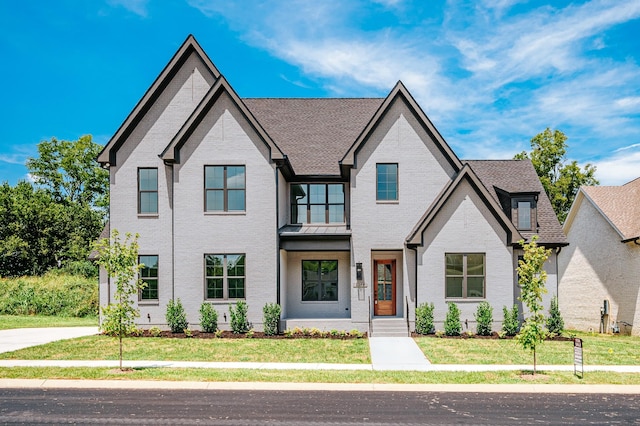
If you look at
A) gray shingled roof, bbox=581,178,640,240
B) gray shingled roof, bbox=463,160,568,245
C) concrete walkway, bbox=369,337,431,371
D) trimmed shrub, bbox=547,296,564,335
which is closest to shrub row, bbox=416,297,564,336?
trimmed shrub, bbox=547,296,564,335

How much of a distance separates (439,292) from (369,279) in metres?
2.84

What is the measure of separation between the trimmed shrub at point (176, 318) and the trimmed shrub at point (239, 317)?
1.90 metres

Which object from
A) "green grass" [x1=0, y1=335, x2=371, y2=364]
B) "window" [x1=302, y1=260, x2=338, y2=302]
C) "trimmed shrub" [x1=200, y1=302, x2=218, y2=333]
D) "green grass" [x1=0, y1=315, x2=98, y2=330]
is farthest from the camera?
"green grass" [x1=0, y1=315, x2=98, y2=330]

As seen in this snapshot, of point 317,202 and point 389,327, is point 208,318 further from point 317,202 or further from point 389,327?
point 389,327

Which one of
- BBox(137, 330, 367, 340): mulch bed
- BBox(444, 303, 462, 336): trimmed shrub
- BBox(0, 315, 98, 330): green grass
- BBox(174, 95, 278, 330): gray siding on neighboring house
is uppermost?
BBox(174, 95, 278, 330): gray siding on neighboring house

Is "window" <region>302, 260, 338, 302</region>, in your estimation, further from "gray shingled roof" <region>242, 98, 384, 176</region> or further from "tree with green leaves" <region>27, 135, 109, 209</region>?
"tree with green leaves" <region>27, 135, 109, 209</region>

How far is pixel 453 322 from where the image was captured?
20812 millimetres

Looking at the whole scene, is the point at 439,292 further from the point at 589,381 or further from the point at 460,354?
the point at 589,381

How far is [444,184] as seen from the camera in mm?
22219

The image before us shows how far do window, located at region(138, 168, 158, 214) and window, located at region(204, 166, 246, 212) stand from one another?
2.27m

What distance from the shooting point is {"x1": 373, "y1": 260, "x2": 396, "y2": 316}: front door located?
23.2 meters

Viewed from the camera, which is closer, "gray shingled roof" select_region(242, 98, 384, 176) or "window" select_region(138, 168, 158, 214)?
"window" select_region(138, 168, 158, 214)

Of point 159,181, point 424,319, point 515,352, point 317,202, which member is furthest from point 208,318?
point 515,352

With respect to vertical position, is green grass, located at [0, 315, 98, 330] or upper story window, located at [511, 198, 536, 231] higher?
upper story window, located at [511, 198, 536, 231]
